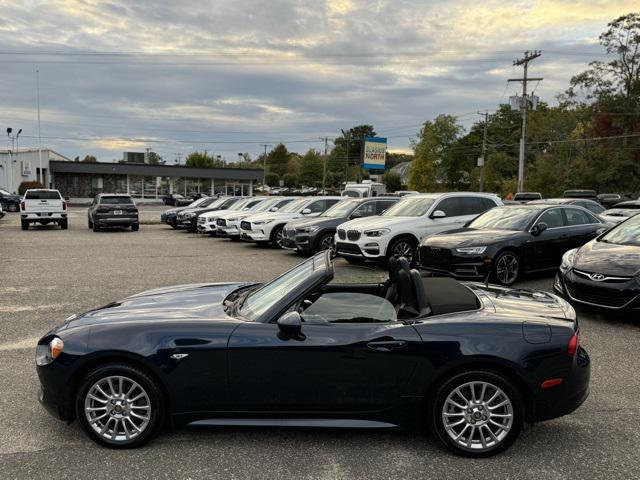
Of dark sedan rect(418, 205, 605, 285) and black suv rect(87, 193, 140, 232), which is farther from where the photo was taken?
black suv rect(87, 193, 140, 232)

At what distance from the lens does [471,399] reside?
3.52 m

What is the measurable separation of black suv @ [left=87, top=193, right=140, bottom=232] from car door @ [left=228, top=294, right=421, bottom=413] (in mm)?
20343

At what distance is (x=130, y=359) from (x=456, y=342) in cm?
212

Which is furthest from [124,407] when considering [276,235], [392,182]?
[392,182]

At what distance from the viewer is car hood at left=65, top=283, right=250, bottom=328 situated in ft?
12.5

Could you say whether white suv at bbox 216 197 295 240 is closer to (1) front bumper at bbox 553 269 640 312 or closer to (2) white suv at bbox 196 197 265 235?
(2) white suv at bbox 196 197 265 235

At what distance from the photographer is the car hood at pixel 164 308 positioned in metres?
3.81

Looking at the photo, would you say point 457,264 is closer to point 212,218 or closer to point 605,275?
point 605,275

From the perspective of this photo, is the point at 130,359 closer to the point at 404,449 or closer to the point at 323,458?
the point at 323,458

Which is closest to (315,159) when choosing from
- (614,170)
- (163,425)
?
(614,170)

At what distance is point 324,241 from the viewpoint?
13.5 metres

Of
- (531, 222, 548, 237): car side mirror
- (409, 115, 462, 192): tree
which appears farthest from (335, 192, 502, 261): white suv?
(409, 115, 462, 192): tree

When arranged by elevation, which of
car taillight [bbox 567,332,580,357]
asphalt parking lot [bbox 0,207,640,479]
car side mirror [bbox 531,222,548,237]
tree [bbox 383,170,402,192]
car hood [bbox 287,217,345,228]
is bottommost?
asphalt parking lot [bbox 0,207,640,479]

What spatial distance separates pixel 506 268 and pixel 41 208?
20268 millimetres
